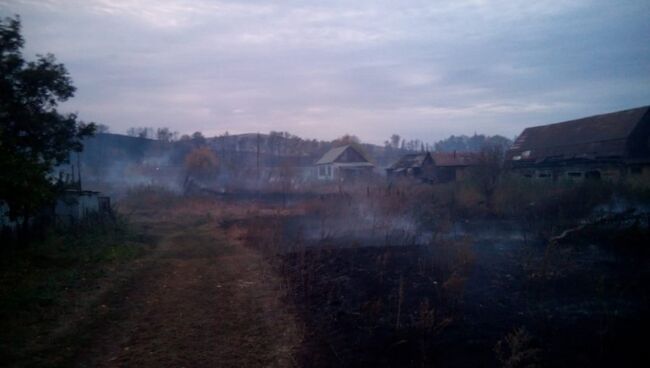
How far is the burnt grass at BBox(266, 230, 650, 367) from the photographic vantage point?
5.57 metres

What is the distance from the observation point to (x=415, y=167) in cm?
4350

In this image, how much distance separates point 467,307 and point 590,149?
29244mm

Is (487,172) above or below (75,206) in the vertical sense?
above

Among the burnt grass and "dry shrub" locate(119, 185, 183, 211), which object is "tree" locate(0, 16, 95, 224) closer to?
the burnt grass

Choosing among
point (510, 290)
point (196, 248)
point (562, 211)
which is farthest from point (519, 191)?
point (196, 248)

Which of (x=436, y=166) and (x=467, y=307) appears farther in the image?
(x=436, y=166)

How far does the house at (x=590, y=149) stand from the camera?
27.9 metres

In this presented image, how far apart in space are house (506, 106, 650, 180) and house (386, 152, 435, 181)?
7.29 m

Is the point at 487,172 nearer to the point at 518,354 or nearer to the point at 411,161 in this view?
the point at 411,161

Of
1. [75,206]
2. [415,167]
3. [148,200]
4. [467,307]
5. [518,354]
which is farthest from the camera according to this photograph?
[415,167]

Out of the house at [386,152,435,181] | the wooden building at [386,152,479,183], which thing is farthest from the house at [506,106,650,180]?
the house at [386,152,435,181]

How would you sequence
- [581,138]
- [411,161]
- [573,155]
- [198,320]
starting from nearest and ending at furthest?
[198,320] < [573,155] < [581,138] < [411,161]

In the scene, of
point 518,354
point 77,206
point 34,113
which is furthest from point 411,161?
point 518,354

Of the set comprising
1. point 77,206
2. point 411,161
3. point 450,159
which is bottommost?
point 77,206
